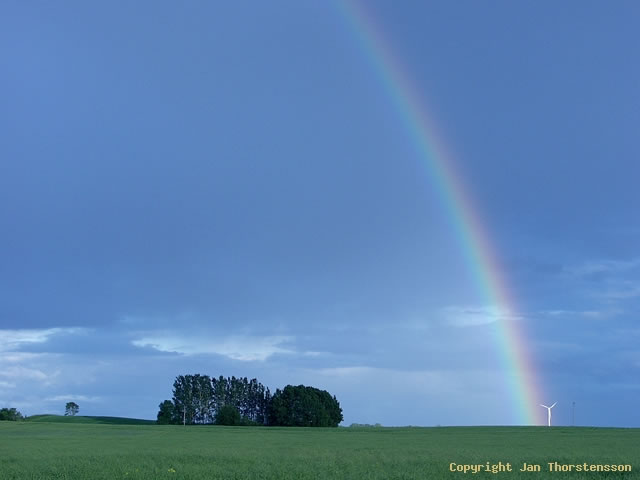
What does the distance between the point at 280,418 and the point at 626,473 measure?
423 ft

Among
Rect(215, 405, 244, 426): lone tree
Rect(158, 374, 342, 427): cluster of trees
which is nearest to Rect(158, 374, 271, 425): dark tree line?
Rect(158, 374, 342, 427): cluster of trees

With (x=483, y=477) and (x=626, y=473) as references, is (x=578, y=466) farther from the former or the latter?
(x=483, y=477)

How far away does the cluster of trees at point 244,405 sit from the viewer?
15562 centimetres

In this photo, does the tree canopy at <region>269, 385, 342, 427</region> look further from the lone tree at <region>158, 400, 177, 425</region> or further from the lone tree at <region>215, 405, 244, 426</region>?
the lone tree at <region>158, 400, 177, 425</region>

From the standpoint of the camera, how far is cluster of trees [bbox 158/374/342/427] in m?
156

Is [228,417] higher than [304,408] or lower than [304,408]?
lower

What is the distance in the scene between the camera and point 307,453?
4803 cm

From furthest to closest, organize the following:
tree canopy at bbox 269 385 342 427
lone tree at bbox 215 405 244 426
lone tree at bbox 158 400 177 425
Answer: lone tree at bbox 158 400 177 425 → tree canopy at bbox 269 385 342 427 → lone tree at bbox 215 405 244 426

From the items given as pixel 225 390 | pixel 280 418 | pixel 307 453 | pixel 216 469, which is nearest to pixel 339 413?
pixel 280 418

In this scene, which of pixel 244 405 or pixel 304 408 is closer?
pixel 304 408

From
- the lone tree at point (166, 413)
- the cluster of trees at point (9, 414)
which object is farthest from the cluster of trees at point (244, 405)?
the cluster of trees at point (9, 414)

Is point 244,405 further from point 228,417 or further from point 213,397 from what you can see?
point 228,417

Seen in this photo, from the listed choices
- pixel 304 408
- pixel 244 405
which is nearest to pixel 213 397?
pixel 244 405

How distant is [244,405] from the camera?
190 m
